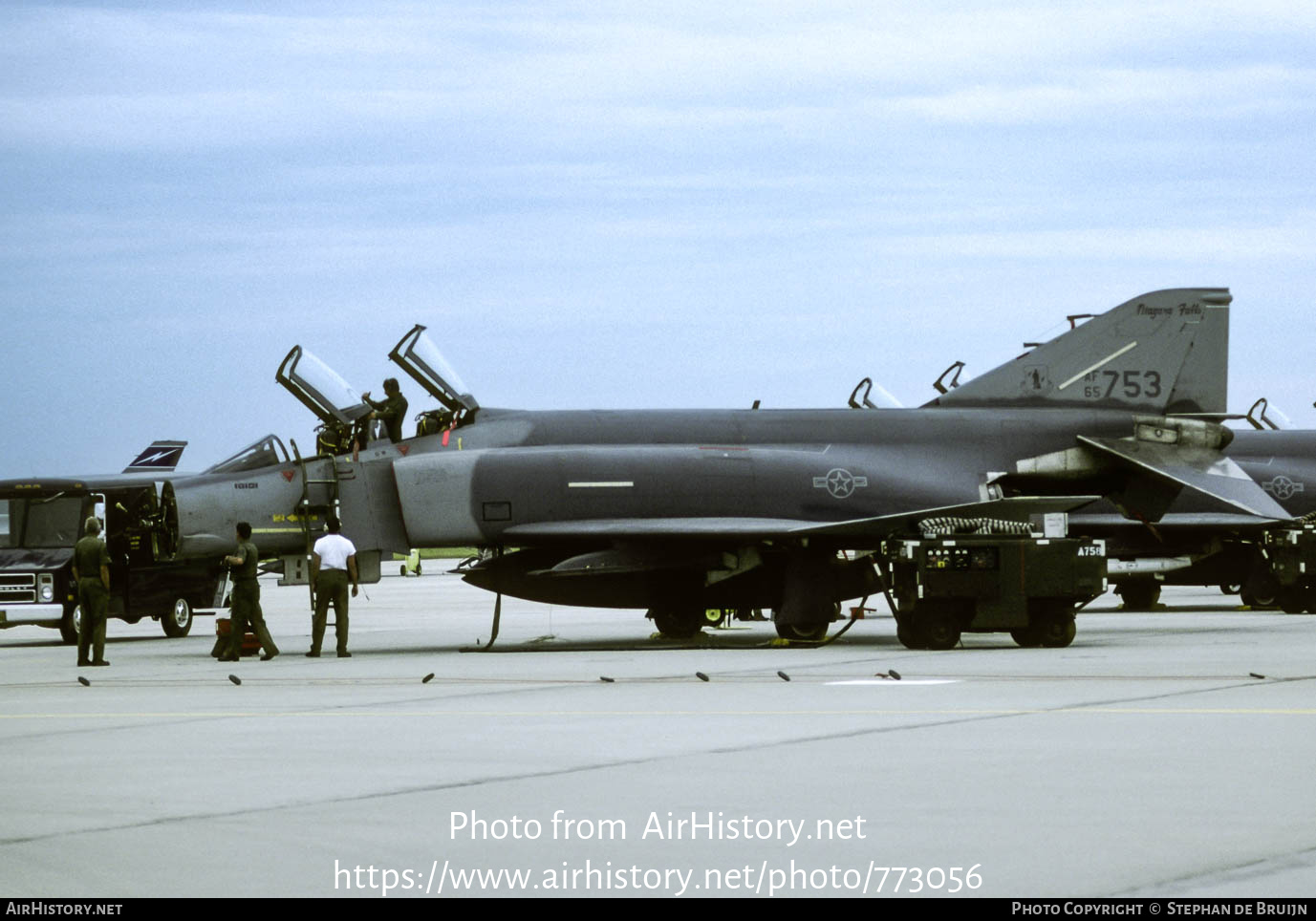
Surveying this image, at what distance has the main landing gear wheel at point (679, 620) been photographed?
2189 cm

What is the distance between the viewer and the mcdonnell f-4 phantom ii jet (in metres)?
20.6

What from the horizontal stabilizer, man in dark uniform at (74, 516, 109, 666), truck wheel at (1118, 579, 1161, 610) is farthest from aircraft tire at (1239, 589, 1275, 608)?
man in dark uniform at (74, 516, 109, 666)

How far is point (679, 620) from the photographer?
22.0m

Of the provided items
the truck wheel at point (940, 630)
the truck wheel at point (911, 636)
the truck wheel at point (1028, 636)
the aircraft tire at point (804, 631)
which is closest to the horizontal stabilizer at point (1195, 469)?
the truck wheel at point (1028, 636)

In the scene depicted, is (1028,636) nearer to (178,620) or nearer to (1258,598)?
(1258,598)

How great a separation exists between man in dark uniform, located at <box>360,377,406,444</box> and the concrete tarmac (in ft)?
15.7

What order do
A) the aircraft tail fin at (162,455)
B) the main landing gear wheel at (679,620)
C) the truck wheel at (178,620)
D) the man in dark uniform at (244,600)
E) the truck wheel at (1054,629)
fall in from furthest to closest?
the aircraft tail fin at (162,455)
the truck wheel at (178,620)
the main landing gear wheel at (679,620)
the man in dark uniform at (244,600)
the truck wheel at (1054,629)

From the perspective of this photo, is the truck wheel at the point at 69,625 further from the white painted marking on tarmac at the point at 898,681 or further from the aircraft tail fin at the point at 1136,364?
the white painted marking on tarmac at the point at 898,681

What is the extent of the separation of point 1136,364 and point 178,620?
14488 millimetres

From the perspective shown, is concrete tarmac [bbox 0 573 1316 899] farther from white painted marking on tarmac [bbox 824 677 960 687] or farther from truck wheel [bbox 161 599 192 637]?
truck wheel [bbox 161 599 192 637]

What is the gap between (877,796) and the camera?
313 inches

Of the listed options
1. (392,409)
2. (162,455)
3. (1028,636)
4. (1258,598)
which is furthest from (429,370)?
(162,455)

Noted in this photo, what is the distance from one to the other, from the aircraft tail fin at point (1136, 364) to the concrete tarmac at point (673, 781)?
257 inches

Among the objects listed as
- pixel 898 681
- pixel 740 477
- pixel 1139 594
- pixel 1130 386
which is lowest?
pixel 1139 594
